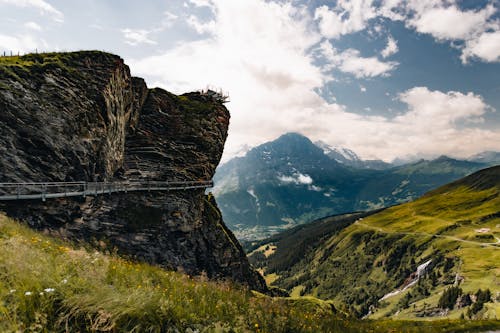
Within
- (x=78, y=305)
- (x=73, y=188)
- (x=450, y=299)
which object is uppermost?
(x=73, y=188)

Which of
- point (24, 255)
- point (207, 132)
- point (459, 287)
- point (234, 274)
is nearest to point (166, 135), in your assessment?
point (207, 132)

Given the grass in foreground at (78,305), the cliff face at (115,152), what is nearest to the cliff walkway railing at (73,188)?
the cliff face at (115,152)

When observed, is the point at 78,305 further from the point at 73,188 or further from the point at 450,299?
the point at 450,299

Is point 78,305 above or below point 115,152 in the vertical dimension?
below

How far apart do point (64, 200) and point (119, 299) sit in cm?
3126

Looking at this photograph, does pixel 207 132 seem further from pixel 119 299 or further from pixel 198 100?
pixel 119 299

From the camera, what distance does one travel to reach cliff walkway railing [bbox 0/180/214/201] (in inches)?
977

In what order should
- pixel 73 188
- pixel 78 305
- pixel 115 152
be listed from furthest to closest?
1. pixel 115 152
2. pixel 73 188
3. pixel 78 305

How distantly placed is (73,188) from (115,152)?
13.4 meters

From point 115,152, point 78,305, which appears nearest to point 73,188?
point 115,152

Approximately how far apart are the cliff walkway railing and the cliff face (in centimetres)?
93

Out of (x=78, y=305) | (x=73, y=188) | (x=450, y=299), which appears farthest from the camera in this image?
(x=450, y=299)

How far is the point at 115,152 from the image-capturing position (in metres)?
44.8

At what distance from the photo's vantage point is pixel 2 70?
2947cm
